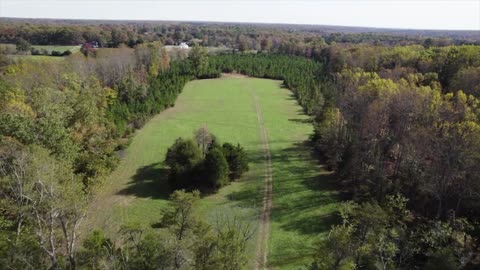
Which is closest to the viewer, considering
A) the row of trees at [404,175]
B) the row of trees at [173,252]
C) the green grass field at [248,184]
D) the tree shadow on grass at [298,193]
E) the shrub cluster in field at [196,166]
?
the row of trees at [173,252]

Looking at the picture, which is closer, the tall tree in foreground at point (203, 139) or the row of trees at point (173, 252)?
the row of trees at point (173, 252)

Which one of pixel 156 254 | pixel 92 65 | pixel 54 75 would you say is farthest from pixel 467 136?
pixel 92 65

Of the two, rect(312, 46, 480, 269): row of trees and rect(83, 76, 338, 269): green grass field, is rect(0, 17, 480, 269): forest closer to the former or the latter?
rect(312, 46, 480, 269): row of trees

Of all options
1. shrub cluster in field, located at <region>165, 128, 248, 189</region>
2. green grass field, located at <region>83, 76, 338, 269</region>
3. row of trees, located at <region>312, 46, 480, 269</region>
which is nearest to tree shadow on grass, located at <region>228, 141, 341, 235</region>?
green grass field, located at <region>83, 76, 338, 269</region>

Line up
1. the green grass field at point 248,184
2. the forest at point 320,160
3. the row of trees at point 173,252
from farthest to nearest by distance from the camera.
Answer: the green grass field at point 248,184, the forest at point 320,160, the row of trees at point 173,252

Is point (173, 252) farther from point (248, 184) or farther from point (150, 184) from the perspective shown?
point (248, 184)

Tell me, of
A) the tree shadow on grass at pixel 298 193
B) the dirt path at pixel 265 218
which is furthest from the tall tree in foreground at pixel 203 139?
the dirt path at pixel 265 218

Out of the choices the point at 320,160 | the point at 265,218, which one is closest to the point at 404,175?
the point at 320,160

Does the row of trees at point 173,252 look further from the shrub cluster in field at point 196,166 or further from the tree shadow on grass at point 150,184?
the shrub cluster in field at point 196,166
